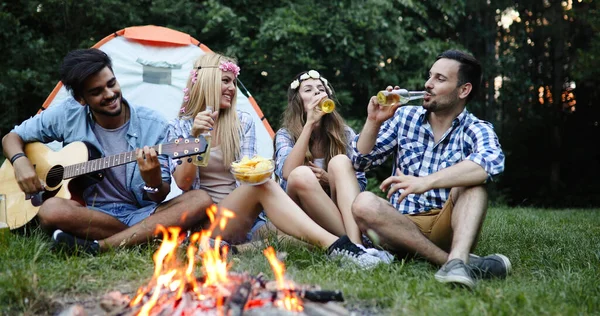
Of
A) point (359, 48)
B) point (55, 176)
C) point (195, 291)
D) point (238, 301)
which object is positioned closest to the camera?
point (238, 301)

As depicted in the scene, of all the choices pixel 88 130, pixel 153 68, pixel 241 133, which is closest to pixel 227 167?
pixel 241 133

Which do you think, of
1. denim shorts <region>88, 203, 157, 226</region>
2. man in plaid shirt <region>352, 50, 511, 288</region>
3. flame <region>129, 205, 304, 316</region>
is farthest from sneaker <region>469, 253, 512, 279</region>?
denim shorts <region>88, 203, 157, 226</region>

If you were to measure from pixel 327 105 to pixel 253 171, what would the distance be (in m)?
0.88

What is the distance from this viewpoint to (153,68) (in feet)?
19.9

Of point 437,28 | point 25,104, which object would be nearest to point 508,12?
point 437,28

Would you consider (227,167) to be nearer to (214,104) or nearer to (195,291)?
(214,104)

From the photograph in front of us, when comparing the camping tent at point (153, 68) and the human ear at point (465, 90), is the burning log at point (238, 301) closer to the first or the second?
the human ear at point (465, 90)

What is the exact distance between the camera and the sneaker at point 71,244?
2893 millimetres

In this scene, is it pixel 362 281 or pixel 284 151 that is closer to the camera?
pixel 362 281

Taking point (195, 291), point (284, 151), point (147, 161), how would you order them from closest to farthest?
point (195, 291) < point (147, 161) < point (284, 151)

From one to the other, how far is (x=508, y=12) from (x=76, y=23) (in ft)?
25.6

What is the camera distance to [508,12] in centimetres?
1141

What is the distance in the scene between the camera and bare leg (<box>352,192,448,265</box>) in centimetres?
288

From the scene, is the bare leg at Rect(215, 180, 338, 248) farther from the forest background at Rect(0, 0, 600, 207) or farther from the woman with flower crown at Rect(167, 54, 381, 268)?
the forest background at Rect(0, 0, 600, 207)
